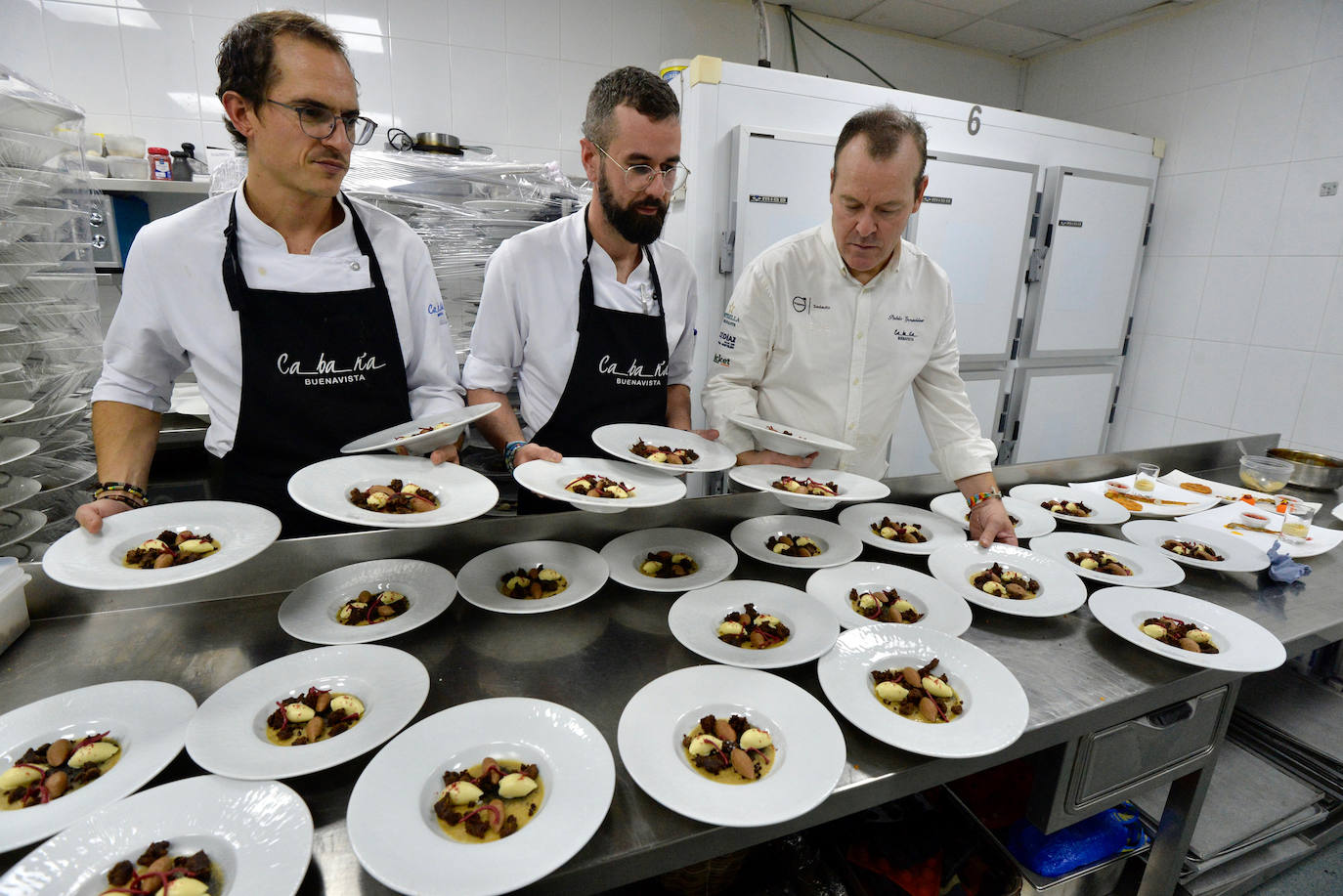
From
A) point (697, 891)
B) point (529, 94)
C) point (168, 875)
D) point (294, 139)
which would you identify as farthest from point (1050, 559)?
point (529, 94)

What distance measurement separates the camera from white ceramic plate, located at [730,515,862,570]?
153 centimetres

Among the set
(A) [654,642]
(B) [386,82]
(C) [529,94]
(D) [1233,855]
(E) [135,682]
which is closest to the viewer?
(E) [135,682]

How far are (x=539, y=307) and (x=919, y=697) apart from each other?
1585 mm

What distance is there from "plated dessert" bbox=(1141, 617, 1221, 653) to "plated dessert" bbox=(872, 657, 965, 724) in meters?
0.56

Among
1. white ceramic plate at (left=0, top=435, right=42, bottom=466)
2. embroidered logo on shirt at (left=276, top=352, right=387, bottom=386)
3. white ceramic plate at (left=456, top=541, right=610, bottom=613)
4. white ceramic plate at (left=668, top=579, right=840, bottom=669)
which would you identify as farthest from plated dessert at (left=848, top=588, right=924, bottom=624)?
white ceramic plate at (left=0, top=435, right=42, bottom=466)

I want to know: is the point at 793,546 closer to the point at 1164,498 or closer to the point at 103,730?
the point at 103,730

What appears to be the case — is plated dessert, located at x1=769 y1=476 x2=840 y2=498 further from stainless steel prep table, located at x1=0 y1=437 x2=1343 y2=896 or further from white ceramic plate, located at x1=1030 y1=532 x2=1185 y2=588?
white ceramic plate, located at x1=1030 y1=532 x2=1185 y2=588

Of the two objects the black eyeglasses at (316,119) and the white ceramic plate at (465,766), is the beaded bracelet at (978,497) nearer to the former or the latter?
the white ceramic plate at (465,766)

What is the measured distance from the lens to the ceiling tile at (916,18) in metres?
4.28

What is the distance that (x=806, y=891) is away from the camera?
4.48ft

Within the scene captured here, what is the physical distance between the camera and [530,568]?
1474mm

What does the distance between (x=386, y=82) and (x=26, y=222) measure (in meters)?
2.33

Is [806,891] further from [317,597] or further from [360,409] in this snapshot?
[360,409]

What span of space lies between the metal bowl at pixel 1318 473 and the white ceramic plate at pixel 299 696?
310 centimetres
